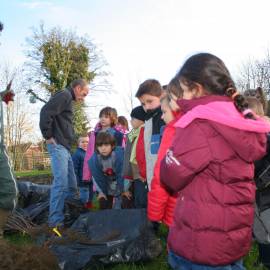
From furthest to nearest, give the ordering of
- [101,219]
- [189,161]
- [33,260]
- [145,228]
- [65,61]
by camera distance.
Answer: [65,61] → [101,219] → [145,228] → [33,260] → [189,161]

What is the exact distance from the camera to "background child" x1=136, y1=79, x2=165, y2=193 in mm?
4172

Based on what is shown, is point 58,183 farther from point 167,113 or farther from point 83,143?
point 83,143

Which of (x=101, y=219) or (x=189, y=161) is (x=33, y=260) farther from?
(x=189, y=161)

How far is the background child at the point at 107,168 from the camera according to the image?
5867 mm

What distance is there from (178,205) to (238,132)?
51 centimetres

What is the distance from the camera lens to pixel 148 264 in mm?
3873

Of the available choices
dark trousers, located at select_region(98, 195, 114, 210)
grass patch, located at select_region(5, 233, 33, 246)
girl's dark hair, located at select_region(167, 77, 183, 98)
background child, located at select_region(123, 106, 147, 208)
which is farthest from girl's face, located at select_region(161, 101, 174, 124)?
dark trousers, located at select_region(98, 195, 114, 210)

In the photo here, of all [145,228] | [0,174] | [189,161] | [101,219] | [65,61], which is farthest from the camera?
[65,61]

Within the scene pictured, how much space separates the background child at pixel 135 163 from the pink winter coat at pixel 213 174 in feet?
8.82

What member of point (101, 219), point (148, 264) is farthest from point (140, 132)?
point (148, 264)

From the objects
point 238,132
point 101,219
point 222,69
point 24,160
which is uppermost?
point 222,69

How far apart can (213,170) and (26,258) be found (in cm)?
184

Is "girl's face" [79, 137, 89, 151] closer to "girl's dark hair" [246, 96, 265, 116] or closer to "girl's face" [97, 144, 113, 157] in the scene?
"girl's face" [97, 144, 113, 157]

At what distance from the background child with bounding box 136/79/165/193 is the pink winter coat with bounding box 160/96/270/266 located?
6.55 ft
